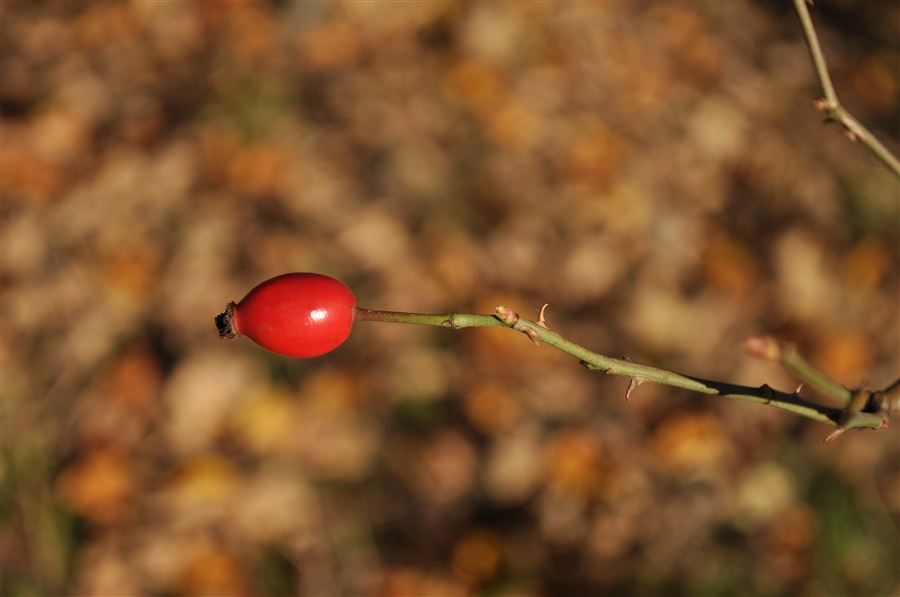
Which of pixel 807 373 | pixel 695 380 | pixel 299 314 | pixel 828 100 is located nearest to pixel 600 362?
pixel 695 380

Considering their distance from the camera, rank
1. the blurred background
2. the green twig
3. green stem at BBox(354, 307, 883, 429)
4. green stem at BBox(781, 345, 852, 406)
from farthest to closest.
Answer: the blurred background
the green twig
green stem at BBox(354, 307, 883, 429)
green stem at BBox(781, 345, 852, 406)

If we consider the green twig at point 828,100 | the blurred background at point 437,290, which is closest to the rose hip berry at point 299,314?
the green twig at point 828,100

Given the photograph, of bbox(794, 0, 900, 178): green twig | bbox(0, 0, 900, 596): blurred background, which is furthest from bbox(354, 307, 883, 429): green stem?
bbox(0, 0, 900, 596): blurred background

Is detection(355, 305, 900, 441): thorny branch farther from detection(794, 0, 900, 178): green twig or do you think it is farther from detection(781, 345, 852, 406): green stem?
detection(794, 0, 900, 178): green twig

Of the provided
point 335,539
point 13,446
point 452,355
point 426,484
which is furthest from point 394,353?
point 13,446

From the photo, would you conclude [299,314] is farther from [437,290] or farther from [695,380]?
[437,290]

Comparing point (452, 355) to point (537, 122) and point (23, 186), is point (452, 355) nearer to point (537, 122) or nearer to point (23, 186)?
point (537, 122)
